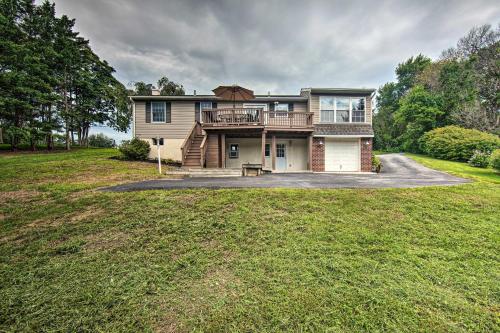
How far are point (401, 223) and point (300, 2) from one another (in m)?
13.7

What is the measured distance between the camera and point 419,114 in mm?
21531

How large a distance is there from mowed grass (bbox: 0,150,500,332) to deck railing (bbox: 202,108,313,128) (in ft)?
24.0

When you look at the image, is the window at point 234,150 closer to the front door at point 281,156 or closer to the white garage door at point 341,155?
the front door at point 281,156

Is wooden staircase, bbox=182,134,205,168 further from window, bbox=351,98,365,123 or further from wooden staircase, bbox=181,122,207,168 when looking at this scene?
window, bbox=351,98,365,123

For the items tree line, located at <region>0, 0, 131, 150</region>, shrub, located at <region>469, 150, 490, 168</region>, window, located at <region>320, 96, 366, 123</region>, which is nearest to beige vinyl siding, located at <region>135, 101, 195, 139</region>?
window, located at <region>320, 96, 366, 123</region>

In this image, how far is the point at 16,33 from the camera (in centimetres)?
1755

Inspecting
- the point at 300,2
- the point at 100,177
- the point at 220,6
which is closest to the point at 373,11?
the point at 300,2

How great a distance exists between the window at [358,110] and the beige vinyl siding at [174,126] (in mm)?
11124

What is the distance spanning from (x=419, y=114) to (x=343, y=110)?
45.2ft

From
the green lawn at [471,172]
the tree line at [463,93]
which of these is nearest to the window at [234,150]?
the green lawn at [471,172]

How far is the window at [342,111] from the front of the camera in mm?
13977

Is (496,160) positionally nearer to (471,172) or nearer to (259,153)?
(471,172)

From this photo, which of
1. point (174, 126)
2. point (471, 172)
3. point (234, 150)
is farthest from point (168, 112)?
point (471, 172)

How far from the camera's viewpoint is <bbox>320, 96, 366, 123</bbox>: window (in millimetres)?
13953
